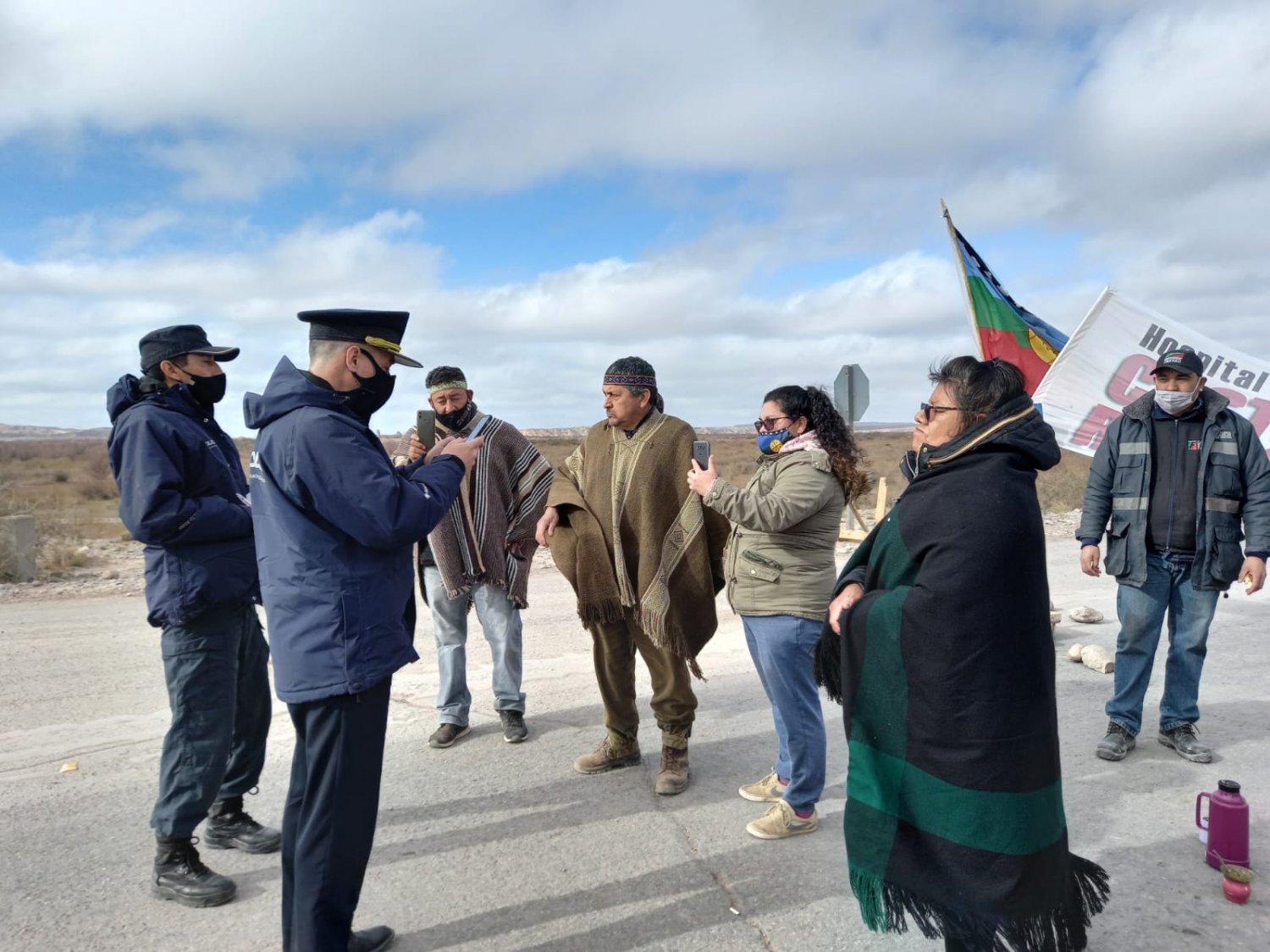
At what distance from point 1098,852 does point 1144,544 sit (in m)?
1.85

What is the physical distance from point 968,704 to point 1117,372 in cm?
590

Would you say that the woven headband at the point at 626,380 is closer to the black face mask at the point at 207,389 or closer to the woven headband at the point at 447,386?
the woven headband at the point at 447,386

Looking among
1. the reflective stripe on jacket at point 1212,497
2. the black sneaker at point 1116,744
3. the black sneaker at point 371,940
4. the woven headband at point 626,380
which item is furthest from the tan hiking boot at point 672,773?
the reflective stripe on jacket at point 1212,497

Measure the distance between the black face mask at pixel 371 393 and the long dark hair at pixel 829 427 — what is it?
1.80 meters

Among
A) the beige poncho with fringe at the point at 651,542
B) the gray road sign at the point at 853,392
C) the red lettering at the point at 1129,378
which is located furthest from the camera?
the gray road sign at the point at 853,392

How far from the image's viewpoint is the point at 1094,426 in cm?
749

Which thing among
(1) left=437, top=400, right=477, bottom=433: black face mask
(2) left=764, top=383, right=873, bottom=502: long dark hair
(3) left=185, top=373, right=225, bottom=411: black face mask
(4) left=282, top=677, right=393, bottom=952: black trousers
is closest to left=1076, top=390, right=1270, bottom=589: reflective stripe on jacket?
(2) left=764, top=383, right=873, bottom=502: long dark hair

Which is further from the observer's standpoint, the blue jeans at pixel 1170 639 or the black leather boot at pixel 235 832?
the blue jeans at pixel 1170 639

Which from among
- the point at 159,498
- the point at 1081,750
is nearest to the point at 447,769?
the point at 159,498

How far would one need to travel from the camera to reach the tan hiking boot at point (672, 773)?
454 centimetres

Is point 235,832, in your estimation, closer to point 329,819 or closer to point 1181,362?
point 329,819

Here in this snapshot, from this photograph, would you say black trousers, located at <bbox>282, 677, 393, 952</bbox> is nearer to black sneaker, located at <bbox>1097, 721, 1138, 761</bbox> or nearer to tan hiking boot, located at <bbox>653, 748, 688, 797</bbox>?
tan hiking boot, located at <bbox>653, 748, 688, 797</bbox>

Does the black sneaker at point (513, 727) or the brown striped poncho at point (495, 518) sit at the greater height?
the brown striped poncho at point (495, 518)

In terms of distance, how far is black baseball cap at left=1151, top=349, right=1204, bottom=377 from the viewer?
480 centimetres
